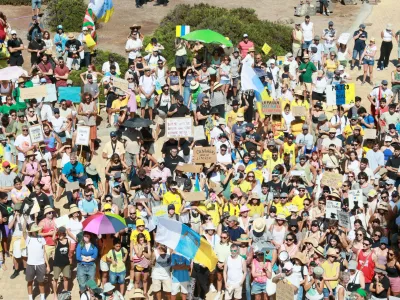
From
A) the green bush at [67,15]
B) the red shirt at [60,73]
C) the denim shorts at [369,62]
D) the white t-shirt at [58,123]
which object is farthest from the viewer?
the green bush at [67,15]

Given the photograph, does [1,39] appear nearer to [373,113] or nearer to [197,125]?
[197,125]

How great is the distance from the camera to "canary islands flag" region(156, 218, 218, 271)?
16.9 meters

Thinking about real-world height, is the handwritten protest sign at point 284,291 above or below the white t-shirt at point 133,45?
below

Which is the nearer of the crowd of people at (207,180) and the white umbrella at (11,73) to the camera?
the crowd of people at (207,180)

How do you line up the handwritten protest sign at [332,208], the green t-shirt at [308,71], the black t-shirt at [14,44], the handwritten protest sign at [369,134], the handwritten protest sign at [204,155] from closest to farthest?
the handwritten protest sign at [332,208] → the handwritten protest sign at [204,155] → the handwritten protest sign at [369,134] → the green t-shirt at [308,71] → the black t-shirt at [14,44]

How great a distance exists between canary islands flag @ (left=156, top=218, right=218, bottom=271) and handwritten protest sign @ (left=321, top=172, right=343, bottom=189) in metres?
3.63

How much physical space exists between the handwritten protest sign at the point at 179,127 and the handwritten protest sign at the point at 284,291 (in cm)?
574

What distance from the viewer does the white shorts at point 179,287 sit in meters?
17.6

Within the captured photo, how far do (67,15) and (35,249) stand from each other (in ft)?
52.4

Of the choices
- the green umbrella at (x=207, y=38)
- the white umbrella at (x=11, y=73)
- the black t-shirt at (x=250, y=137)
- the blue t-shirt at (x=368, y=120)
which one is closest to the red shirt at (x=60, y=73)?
the white umbrella at (x=11, y=73)

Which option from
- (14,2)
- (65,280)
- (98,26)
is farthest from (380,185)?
(14,2)

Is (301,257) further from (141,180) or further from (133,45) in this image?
(133,45)

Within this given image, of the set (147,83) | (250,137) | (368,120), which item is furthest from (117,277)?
(368,120)

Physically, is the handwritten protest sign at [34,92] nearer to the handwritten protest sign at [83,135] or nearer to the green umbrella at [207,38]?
the handwritten protest sign at [83,135]
